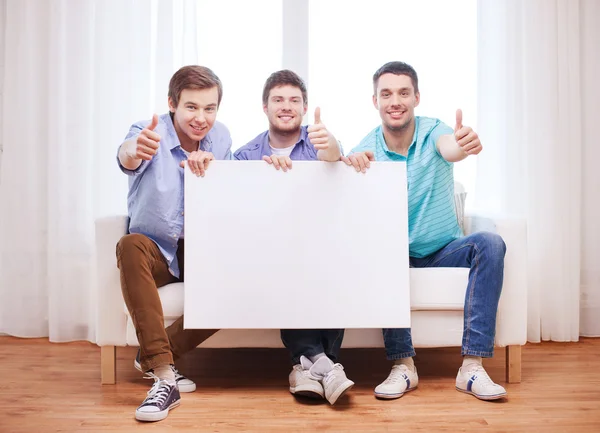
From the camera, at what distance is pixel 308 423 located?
173cm

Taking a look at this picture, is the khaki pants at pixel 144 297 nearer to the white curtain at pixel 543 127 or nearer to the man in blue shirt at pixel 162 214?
the man in blue shirt at pixel 162 214

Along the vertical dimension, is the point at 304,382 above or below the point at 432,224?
below

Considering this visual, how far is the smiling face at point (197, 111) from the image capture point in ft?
6.84

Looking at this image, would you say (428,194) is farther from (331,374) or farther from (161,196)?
(161,196)

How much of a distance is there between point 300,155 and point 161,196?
1.60 feet

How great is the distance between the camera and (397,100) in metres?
2.16

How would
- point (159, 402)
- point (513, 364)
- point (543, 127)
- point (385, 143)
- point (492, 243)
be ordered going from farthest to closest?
point (543, 127), point (385, 143), point (513, 364), point (492, 243), point (159, 402)

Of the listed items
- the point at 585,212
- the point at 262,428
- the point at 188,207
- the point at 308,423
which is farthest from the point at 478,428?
the point at 585,212

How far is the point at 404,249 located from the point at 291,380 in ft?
1.64

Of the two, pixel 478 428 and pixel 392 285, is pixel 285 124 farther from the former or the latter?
pixel 478 428

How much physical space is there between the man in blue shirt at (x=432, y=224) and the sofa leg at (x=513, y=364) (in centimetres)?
17

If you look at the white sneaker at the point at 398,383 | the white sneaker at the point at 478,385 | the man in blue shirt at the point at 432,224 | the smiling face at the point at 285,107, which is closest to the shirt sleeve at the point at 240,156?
the smiling face at the point at 285,107

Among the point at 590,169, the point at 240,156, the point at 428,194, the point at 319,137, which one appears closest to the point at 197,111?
the point at 240,156

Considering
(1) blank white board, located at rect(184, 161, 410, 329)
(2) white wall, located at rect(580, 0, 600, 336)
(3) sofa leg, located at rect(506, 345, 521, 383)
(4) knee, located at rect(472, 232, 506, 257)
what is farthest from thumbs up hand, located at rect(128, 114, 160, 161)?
(2) white wall, located at rect(580, 0, 600, 336)
